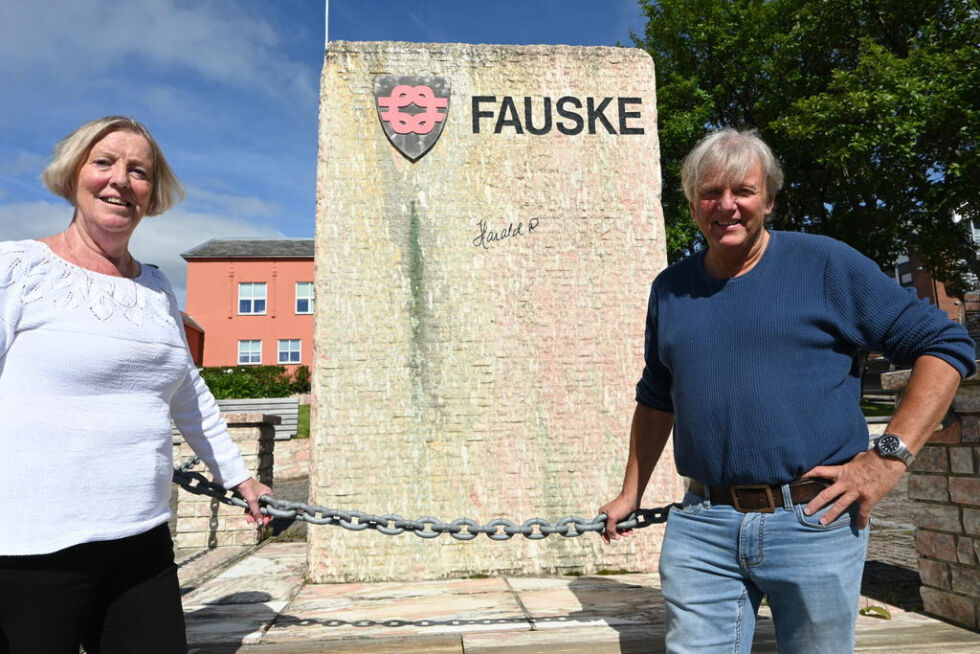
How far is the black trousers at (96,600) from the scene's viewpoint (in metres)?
1.66

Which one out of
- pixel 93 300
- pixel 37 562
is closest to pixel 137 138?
pixel 93 300

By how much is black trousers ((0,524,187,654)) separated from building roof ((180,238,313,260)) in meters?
33.7

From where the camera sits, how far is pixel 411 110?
4945 millimetres

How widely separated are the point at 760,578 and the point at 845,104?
13.6 m

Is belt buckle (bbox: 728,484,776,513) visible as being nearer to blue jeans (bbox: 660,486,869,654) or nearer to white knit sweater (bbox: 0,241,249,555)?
blue jeans (bbox: 660,486,869,654)

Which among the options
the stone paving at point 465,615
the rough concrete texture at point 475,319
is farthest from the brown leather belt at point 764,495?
the rough concrete texture at point 475,319

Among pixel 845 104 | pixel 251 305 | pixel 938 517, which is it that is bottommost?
pixel 938 517

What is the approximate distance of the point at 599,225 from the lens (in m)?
4.99

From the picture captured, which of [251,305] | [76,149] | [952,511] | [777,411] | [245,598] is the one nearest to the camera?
[777,411]

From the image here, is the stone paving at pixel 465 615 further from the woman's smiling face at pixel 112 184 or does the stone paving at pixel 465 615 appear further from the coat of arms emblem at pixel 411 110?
the coat of arms emblem at pixel 411 110

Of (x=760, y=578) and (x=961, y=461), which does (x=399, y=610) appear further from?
(x=961, y=461)

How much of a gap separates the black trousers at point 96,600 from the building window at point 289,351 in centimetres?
3352
